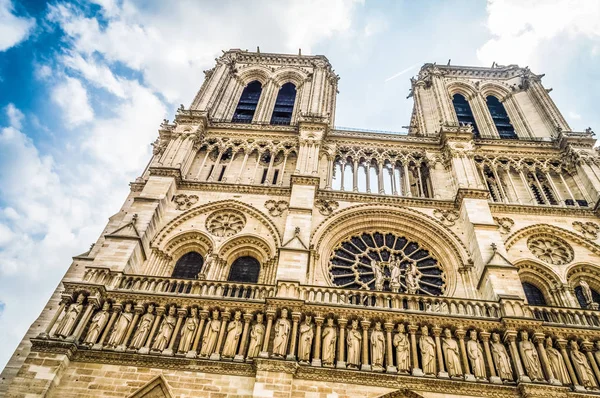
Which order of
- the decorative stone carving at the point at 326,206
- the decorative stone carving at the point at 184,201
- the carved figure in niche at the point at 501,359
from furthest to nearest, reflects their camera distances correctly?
the decorative stone carving at the point at 184,201, the decorative stone carving at the point at 326,206, the carved figure in niche at the point at 501,359

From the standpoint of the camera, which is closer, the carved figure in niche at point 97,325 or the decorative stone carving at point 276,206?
the carved figure in niche at point 97,325

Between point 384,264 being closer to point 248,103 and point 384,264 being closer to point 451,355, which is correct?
point 451,355

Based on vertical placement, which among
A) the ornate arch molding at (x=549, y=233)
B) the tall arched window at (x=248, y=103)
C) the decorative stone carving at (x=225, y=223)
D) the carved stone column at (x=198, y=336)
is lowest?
the carved stone column at (x=198, y=336)

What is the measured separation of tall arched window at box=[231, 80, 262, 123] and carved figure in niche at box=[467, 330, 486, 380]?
1381 centimetres

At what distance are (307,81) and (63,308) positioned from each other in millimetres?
16426

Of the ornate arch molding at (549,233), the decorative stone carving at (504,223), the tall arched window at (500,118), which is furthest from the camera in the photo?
the tall arched window at (500,118)

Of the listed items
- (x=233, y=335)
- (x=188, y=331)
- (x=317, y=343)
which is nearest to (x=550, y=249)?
(x=317, y=343)

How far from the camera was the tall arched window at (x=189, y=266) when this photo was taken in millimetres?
13711

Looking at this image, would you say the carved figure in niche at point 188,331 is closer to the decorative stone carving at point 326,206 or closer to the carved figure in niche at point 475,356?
the decorative stone carving at point 326,206

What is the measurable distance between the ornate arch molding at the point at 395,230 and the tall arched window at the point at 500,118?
8.40 m

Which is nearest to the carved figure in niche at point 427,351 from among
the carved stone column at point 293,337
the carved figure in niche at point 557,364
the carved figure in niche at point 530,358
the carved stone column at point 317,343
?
the carved figure in niche at point 530,358

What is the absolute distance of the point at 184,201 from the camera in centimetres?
1534

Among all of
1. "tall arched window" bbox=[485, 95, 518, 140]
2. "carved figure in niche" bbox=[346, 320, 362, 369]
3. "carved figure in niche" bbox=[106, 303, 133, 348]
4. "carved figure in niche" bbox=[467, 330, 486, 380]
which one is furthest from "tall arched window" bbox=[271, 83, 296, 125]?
"carved figure in niche" bbox=[467, 330, 486, 380]

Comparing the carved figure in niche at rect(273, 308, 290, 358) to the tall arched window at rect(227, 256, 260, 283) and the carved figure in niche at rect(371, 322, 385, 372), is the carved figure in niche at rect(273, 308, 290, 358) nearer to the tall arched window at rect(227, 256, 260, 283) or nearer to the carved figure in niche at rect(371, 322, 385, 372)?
the carved figure in niche at rect(371, 322, 385, 372)
